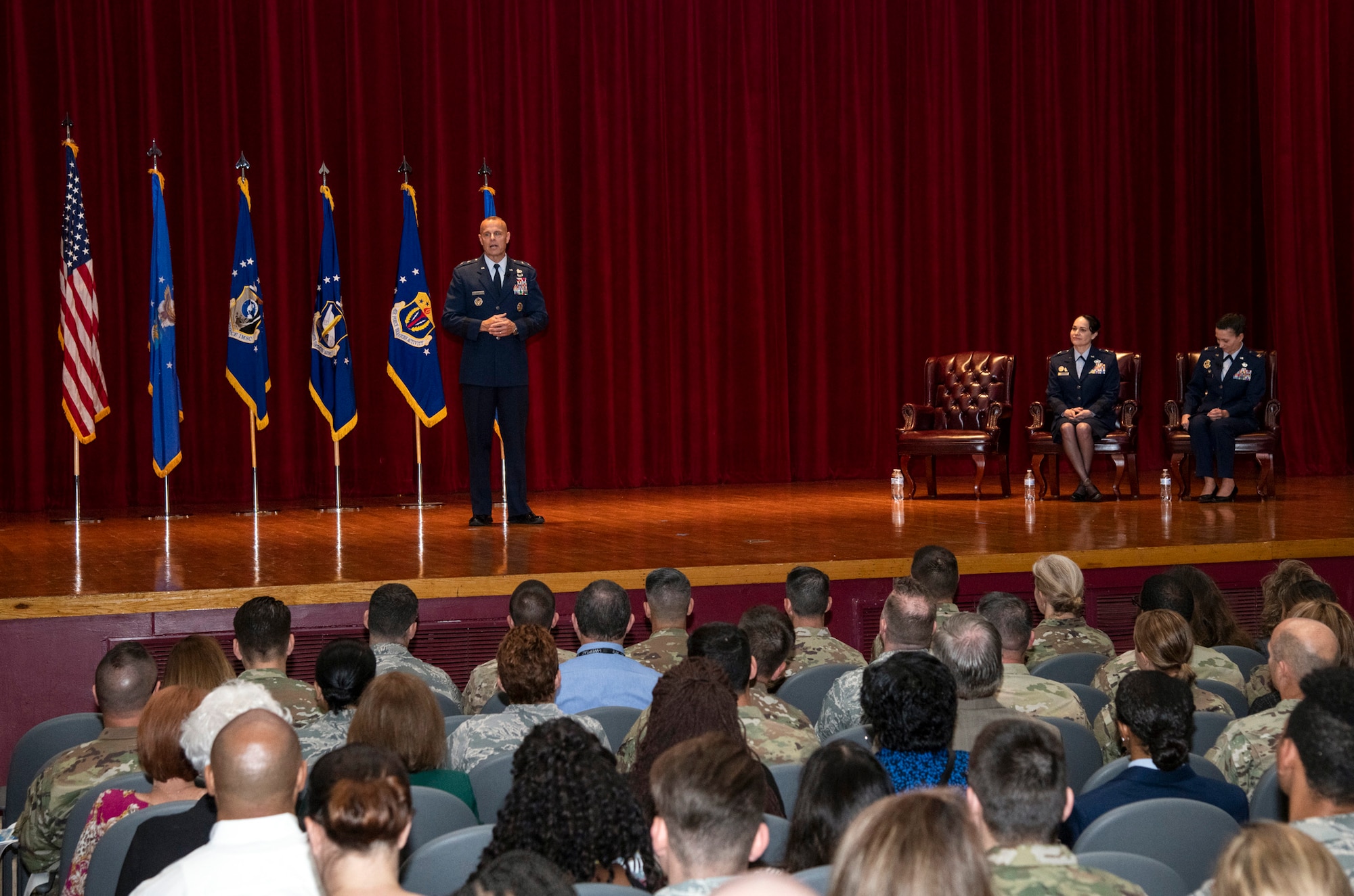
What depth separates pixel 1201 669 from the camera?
3740 millimetres

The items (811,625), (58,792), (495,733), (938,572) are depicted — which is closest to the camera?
(58,792)

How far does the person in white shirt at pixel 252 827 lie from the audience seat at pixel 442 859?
0.65 feet

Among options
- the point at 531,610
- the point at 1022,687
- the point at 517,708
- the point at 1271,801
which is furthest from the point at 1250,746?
the point at 531,610

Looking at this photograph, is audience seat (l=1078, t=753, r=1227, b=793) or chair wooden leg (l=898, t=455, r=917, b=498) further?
chair wooden leg (l=898, t=455, r=917, b=498)

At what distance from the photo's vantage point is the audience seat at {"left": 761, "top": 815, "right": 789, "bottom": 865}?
2277mm

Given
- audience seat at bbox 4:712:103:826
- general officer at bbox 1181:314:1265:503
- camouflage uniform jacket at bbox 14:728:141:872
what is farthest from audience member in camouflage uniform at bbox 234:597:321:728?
general officer at bbox 1181:314:1265:503

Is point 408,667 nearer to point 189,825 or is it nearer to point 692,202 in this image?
point 189,825

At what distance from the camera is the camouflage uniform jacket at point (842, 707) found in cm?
327

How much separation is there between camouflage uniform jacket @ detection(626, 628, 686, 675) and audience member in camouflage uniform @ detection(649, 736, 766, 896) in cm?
191

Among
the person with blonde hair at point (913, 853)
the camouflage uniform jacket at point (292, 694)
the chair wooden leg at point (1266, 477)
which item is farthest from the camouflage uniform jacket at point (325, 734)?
the chair wooden leg at point (1266, 477)

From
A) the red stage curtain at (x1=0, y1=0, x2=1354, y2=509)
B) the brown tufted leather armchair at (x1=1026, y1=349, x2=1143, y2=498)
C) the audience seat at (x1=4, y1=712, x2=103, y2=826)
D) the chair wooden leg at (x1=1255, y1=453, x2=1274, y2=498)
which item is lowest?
the audience seat at (x1=4, y1=712, x2=103, y2=826)

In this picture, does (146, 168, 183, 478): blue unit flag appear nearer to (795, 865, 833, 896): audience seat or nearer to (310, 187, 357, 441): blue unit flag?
(310, 187, 357, 441): blue unit flag

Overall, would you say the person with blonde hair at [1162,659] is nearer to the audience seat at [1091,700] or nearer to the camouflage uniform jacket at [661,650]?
the audience seat at [1091,700]

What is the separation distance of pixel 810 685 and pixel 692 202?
7.09m
